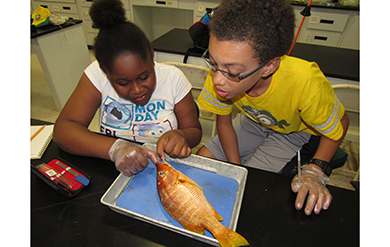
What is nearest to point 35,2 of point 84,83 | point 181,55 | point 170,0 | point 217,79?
point 170,0

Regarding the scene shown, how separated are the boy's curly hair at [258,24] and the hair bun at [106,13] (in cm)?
→ 49

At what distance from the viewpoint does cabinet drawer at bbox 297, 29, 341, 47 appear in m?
3.55

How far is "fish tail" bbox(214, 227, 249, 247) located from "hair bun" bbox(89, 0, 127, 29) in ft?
3.16

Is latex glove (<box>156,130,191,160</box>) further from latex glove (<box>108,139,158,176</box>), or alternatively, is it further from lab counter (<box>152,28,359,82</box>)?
lab counter (<box>152,28,359,82</box>)

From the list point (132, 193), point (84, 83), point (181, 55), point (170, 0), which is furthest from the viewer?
point (170, 0)

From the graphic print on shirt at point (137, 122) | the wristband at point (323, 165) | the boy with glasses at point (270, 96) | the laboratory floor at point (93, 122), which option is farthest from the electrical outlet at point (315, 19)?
the graphic print on shirt at point (137, 122)

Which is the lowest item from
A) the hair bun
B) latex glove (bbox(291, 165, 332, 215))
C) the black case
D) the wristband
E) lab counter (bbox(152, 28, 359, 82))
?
the wristband

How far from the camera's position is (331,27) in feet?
11.5

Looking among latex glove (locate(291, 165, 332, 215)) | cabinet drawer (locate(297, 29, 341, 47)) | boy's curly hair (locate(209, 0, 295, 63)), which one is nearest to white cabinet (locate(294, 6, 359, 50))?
cabinet drawer (locate(297, 29, 341, 47))

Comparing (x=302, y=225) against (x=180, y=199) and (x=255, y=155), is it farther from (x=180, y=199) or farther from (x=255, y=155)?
(x=255, y=155)

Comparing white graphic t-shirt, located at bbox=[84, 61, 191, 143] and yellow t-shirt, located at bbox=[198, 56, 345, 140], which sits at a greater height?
yellow t-shirt, located at bbox=[198, 56, 345, 140]

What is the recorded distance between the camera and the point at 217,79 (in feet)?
2.70

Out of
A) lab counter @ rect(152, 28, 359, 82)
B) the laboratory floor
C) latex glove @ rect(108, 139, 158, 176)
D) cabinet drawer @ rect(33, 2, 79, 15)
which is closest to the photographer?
latex glove @ rect(108, 139, 158, 176)

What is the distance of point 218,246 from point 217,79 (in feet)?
1.89
